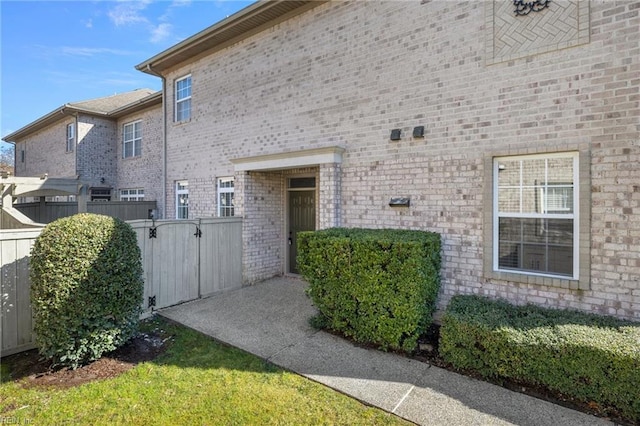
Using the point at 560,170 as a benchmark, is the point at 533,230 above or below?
below

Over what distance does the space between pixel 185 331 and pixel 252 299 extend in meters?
1.87

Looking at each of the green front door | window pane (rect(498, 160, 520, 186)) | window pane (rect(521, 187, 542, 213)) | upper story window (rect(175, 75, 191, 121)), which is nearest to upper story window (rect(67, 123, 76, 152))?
upper story window (rect(175, 75, 191, 121))

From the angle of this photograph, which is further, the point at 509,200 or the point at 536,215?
the point at 509,200

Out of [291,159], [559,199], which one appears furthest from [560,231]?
[291,159]

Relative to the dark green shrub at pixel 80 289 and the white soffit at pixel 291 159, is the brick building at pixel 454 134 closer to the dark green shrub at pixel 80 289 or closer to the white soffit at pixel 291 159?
the white soffit at pixel 291 159

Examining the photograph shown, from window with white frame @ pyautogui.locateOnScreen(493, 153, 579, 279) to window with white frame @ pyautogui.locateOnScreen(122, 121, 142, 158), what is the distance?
15314mm

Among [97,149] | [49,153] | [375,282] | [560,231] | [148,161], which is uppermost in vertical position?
[49,153]

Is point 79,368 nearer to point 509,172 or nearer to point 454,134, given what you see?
point 454,134

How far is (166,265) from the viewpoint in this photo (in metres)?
6.98

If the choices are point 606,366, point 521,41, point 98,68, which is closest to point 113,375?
point 606,366

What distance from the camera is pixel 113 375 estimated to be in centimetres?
428

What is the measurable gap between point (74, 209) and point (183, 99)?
245 inches

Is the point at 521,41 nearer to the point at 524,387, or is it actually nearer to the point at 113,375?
the point at 524,387

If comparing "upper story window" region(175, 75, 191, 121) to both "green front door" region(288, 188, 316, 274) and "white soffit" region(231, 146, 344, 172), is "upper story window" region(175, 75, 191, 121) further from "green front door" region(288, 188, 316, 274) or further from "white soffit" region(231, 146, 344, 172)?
"green front door" region(288, 188, 316, 274)
